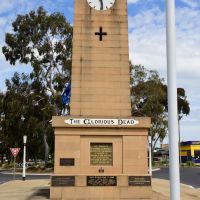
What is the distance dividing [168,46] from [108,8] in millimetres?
12921

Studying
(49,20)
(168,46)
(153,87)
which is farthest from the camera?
(153,87)

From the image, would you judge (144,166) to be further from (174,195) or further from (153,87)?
(153,87)

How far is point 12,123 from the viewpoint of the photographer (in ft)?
171

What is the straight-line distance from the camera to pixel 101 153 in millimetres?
17641

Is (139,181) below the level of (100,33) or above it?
below

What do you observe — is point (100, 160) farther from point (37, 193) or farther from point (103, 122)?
point (37, 193)

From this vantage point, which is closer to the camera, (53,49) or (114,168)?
(114,168)

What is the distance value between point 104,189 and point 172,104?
11343 millimetres

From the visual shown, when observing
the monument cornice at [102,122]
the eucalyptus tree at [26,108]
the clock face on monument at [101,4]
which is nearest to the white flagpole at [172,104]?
the monument cornice at [102,122]

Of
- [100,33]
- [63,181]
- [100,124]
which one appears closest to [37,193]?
[63,181]

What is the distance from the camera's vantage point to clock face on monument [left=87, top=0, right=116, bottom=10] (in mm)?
18875

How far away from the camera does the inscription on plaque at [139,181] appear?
17078mm

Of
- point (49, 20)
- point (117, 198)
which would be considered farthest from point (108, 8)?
point (49, 20)

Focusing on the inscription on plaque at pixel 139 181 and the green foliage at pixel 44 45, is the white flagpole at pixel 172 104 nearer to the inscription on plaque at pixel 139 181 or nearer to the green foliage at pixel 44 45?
the inscription on plaque at pixel 139 181
